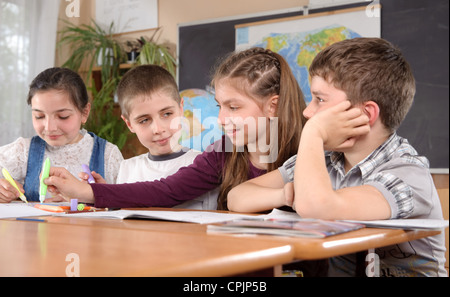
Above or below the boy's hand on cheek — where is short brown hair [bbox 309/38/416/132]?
above

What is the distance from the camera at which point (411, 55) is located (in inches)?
120

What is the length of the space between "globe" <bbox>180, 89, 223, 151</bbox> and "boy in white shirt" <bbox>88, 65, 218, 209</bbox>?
0.78 meters

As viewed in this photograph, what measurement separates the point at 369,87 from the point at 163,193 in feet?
2.04

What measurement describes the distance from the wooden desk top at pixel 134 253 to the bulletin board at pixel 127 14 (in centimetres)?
348

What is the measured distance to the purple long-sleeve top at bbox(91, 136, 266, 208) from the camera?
4.42ft

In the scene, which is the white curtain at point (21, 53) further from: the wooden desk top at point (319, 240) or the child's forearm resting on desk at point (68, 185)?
the wooden desk top at point (319, 240)

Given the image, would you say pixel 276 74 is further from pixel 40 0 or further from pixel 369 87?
pixel 40 0

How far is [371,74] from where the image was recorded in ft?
3.83

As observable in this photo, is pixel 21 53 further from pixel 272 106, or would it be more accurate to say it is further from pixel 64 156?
pixel 272 106

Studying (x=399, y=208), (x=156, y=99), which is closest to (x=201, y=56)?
(x=156, y=99)

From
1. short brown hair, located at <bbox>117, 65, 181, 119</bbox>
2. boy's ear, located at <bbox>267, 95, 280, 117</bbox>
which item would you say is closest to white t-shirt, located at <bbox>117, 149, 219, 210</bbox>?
short brown hair, located at <bbox>117, 65, 181, 119</bbox>

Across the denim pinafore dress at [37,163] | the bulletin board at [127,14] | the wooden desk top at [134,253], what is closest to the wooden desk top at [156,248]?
the wooden desk top at [134,253]

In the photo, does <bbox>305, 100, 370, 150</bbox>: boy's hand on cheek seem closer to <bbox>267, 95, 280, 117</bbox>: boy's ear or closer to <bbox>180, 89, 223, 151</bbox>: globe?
<bbox>267, 95, 280, 117</bbox>: boy's ear

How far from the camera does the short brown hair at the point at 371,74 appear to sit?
1.16 metres
